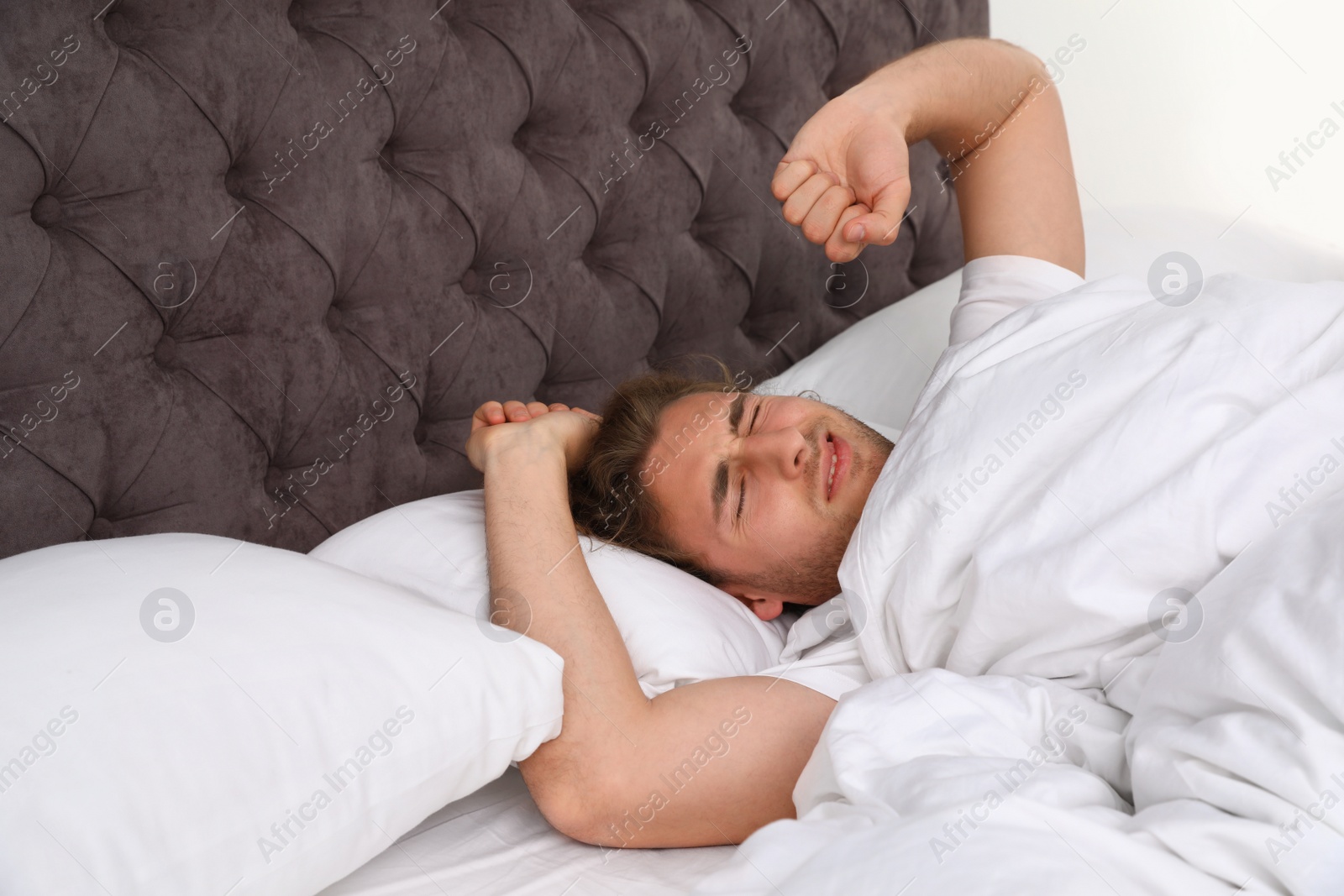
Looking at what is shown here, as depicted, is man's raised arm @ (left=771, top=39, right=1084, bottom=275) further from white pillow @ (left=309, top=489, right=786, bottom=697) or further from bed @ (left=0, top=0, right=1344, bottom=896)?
white pillow @ (left=309, top=489, right=786, bottom=697)

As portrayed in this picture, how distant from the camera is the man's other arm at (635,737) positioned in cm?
84

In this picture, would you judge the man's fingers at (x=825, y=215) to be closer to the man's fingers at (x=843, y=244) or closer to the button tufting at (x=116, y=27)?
the man's fingers at (x=843, y=244)

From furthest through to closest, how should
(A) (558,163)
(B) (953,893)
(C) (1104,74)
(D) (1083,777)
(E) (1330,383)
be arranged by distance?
(C) (1104,74) → (A) (558,163) → (E) (1330,383) → (D) (1083,777) → (B) (953,893)

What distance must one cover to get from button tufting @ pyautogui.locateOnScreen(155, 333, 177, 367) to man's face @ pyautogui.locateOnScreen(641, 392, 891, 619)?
1.85 feet

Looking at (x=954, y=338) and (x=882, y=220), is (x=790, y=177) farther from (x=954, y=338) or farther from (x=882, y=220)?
(x=954, y=338)

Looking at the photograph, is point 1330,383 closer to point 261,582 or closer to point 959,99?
point 959,99

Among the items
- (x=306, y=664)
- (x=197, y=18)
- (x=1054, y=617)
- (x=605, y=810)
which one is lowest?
(x=605, y=810)

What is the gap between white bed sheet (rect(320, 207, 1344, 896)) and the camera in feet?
2.59

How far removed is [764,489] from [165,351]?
0.69 metres

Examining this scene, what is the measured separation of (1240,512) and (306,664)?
76 cm

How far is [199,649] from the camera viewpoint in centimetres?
67

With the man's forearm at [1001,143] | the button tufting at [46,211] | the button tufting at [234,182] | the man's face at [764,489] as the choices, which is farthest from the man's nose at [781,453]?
the button tufting at [46,211]

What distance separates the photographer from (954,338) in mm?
1338

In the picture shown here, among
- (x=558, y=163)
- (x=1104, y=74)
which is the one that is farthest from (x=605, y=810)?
(x=1104, y=74)
